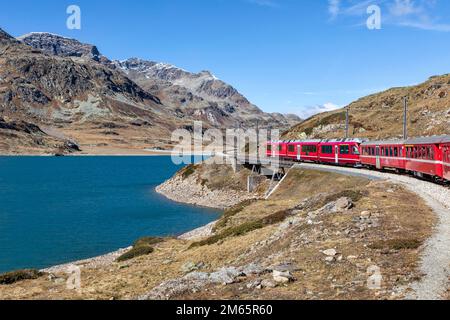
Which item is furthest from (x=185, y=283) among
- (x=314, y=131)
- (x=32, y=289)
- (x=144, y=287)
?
(x=314, y=131)

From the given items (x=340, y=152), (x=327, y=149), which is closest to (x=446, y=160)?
(x=340, y=152)

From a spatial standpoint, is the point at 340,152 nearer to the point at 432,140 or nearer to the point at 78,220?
the point at 432,140

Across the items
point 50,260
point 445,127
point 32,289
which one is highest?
point 445,127

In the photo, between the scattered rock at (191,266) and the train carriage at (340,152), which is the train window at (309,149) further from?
the scattered rock at (191,266)

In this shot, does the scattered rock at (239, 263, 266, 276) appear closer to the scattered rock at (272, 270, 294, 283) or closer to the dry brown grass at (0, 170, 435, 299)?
the dry brown grass at (0, 170, 435, 299)

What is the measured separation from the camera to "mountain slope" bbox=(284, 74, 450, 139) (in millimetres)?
100700

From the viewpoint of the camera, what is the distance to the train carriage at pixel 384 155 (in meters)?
51.6

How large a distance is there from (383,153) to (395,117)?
236ft

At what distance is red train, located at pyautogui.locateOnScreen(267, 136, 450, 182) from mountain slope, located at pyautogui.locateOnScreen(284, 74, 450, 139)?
27474mm

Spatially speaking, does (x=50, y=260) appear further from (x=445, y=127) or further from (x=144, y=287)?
(x=445, y=127)

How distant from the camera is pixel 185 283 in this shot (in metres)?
17.7

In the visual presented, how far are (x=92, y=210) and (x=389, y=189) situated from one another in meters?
57.9

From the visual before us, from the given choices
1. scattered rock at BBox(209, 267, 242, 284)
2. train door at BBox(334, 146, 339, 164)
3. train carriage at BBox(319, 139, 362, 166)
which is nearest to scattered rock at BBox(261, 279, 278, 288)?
scattered rock at BBox(209, 267, 242, 284)

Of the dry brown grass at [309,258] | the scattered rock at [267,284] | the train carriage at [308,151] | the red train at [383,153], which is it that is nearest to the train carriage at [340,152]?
the red train at [383,153]
